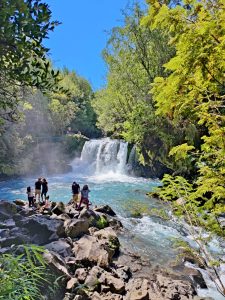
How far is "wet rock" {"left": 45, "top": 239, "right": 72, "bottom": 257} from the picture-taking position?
9.18 m

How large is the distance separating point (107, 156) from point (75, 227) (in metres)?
23.4

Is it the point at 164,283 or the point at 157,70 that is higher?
the point at 157,70

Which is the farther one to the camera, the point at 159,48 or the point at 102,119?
the point at 102,119

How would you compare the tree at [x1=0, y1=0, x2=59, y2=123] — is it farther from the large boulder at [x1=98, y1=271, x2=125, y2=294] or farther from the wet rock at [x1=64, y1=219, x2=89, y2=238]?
the wet rock at [x1=64, y1=219, x2=89, y2=238]

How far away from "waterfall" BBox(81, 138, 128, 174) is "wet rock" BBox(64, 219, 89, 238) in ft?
67.5

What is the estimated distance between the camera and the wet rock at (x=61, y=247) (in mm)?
9182

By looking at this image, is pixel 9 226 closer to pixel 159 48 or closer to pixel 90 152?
pixel 159 48

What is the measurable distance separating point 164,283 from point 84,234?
13.6ft

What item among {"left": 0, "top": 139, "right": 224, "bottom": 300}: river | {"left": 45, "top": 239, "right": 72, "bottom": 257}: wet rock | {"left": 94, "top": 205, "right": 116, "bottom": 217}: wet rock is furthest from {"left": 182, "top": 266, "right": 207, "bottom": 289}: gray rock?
{"left": 94, "top": 205, "right": 116, "bottom": 217}: wet rock

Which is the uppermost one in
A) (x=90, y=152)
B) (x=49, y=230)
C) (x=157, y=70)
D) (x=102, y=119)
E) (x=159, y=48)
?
(x=159, y=48)

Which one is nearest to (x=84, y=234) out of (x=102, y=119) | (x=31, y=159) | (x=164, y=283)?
(x=164, y=283)

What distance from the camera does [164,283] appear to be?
862 centimetres

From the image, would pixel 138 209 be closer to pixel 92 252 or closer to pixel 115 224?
pixel 92 252

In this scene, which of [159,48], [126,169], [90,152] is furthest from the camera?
[90,152]
